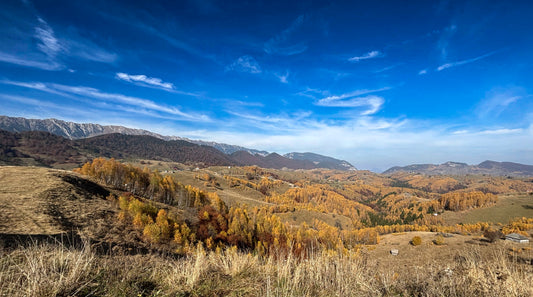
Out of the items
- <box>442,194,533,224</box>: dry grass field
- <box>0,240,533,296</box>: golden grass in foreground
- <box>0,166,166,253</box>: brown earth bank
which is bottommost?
<box>442,194,533,224</box>: dry grass field

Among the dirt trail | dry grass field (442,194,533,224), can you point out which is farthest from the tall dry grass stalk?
dry grass field (442,194,533,224)

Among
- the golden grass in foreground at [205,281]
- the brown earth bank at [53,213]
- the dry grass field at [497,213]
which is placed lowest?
the dry grass field at [497,213]

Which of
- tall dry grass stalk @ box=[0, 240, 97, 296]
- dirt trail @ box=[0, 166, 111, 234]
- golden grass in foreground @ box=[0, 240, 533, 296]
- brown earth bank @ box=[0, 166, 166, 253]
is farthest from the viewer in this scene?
dirt trail @ box=[0, 166, 111, 234]

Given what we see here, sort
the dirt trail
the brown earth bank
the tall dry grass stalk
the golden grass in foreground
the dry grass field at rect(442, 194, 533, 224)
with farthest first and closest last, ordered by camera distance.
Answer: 1. the dry grass field at rect(442, 194, 533, 224)
2. the dirt trail
3. the brown earth bank
4. the golden grass in foreground
5. the tall dry grass stalk

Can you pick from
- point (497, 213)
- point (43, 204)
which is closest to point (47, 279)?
point (43, 204)

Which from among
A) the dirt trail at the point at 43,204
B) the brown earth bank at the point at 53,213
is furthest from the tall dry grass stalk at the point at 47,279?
the dirt trail at the point at 43,204

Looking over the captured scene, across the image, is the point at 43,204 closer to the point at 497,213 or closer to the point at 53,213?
the point at 53,213

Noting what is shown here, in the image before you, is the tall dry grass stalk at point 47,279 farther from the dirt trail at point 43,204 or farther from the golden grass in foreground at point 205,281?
the dirt trail at point 43,204

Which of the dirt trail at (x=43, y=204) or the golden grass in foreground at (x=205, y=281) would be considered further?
the dirt trail at (x=43, y=204)

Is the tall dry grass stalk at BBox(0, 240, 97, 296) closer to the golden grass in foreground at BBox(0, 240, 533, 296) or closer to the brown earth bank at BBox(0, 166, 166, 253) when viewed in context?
the golden grass in foreground at BBox(0, 240, 533, 296)

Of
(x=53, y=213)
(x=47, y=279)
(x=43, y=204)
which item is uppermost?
(x=47, y=279)

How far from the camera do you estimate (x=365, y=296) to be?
152 inches

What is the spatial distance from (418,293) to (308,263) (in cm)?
223

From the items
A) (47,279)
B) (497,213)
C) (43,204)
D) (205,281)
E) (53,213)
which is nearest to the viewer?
(47,279)
